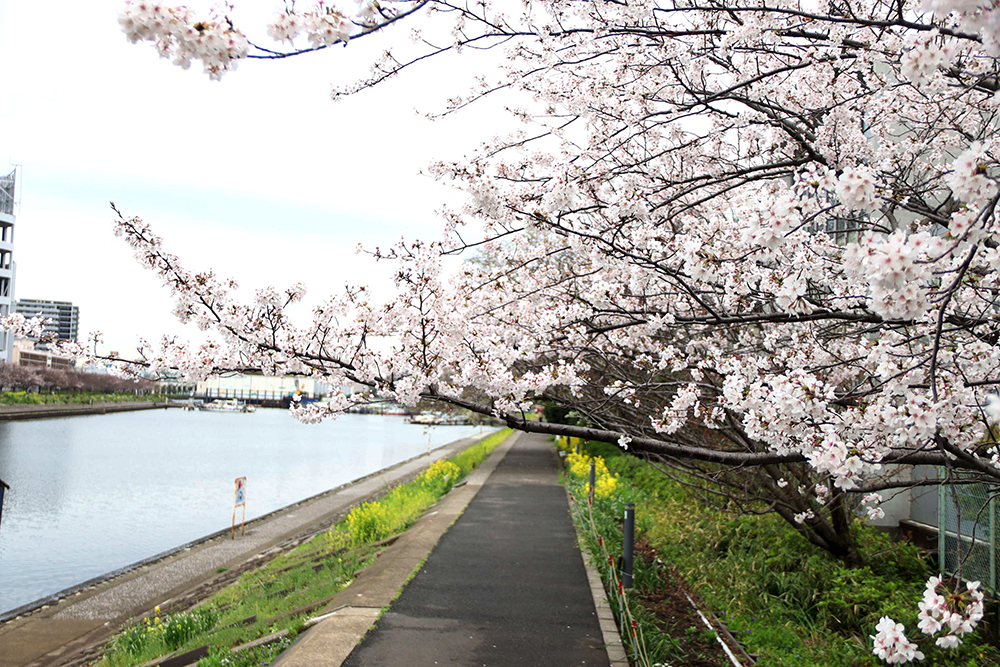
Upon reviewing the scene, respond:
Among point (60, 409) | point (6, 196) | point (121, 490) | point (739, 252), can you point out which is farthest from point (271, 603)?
point (6, 196)

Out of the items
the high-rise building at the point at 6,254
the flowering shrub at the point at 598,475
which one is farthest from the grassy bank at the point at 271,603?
the high-rise building at the point at 6,254

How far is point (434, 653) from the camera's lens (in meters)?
5.87

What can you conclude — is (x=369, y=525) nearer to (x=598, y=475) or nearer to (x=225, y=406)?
(x=598, y=475)

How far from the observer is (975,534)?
6.11m

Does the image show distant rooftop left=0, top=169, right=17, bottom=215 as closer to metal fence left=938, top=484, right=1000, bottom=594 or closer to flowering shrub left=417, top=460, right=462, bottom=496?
flowering shrub left=417, top=460, right=462, bottom=496

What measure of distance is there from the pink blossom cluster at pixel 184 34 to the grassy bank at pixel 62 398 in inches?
2575

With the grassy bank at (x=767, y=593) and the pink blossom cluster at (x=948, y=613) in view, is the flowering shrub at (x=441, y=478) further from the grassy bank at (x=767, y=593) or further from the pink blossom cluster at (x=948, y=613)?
the pink blossom cluster at (x=948, y=613)

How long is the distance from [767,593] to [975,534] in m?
2.20

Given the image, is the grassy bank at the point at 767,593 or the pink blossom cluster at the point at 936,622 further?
the grassy bank at the point at 767,593

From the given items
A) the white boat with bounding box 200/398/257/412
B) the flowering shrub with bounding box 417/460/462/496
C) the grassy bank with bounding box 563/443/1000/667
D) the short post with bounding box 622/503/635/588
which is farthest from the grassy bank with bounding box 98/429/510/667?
the white boat with bounding box 200/398/257/412

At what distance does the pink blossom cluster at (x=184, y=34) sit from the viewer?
8.18 feet

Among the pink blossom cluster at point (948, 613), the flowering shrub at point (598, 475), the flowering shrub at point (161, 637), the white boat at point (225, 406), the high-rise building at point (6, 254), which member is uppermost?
the high-rise building at point (6, 254)

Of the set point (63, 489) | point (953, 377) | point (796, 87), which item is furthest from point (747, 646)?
point (63, 489)

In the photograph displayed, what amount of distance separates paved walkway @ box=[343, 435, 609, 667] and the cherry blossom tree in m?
2.09
